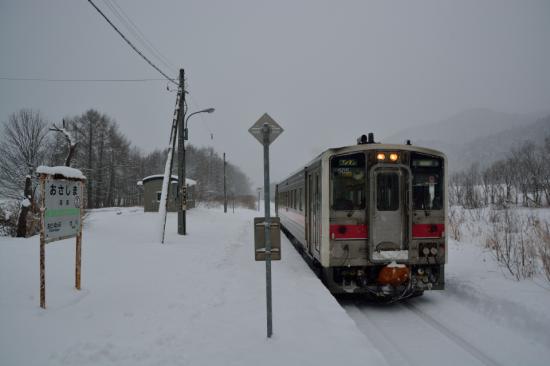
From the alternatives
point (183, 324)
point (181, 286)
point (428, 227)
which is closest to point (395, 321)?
point (428, 227)

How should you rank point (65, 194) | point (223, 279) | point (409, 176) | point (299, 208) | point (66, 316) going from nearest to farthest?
point (66, 316)
point (65, 194)
point (409, 176)
point (223, 279)
point (299, 208)

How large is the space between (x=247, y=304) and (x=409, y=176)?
146 inches

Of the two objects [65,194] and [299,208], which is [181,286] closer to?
[65,194]

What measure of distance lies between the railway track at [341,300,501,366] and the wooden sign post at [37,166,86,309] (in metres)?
4.86

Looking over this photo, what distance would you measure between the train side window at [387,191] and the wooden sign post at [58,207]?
17.3 feet

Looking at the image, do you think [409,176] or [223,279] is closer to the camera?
[409,176]

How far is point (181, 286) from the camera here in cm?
668

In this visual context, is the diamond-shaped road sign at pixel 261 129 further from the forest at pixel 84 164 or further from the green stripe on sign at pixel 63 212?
the forest at pixel 84 164

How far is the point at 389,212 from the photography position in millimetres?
6359

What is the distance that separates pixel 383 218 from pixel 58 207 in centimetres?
545

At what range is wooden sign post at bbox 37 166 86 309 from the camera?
486 cm

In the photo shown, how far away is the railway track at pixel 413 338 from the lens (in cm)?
438

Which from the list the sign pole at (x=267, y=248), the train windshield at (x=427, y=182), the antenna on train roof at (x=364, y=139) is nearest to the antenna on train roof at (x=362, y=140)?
the antenna on train roof at (x=364, y=139)

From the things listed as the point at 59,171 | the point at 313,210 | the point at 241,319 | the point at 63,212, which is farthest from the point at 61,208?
the point at 313,210
